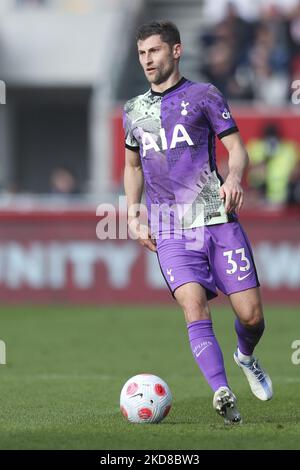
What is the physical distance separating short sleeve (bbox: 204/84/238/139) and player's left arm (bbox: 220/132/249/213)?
0.04 m

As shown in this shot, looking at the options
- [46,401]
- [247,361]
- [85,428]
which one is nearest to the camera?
[85,428]

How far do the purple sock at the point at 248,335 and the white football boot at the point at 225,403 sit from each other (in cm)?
80

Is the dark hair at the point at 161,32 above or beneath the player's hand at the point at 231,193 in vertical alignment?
above

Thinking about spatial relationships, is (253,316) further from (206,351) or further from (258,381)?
(258,381)

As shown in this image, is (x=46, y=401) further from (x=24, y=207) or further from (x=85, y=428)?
(x=24, y=207)

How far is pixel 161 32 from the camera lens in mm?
7930

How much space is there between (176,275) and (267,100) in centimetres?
1483

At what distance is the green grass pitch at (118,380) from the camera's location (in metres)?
7.17

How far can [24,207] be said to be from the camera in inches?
712

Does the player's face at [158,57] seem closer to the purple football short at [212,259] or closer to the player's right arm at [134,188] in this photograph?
the player's right arm at [134,188]

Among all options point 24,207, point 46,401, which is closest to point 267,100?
point 24,207

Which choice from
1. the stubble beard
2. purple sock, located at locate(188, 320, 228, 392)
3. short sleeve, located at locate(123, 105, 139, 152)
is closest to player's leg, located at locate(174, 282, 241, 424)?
purple sock, located at locate(188, 320, 228, 392)

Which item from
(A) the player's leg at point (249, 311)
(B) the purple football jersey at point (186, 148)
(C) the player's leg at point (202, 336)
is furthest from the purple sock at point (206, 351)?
(B) the purple football jersey at point (186, 148)
